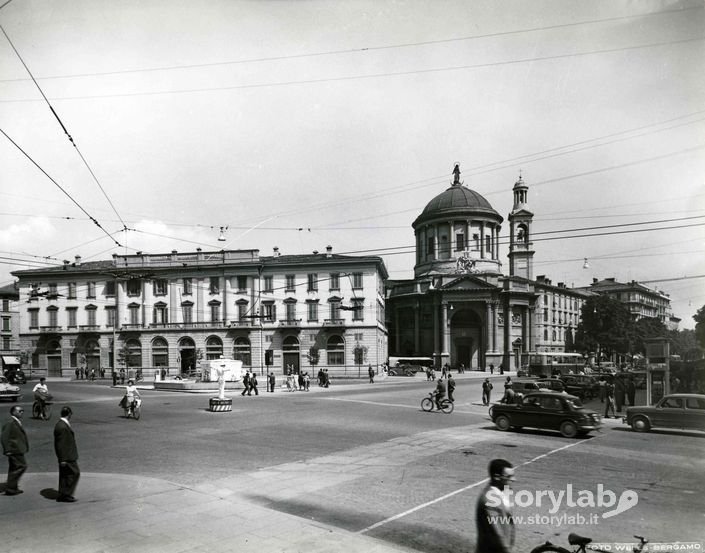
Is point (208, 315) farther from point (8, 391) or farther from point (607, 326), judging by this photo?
point (607, 326)

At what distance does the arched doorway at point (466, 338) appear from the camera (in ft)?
236

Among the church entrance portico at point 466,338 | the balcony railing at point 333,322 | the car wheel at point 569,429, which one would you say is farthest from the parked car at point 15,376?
the church entrance portico at point 466,338

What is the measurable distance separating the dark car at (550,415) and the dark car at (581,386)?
1387cm

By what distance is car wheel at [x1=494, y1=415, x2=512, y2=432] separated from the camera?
16859 millimetres

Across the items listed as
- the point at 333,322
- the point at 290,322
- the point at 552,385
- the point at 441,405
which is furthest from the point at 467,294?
the point at 441,405

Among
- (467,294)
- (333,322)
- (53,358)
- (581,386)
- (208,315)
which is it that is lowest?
(53,358)

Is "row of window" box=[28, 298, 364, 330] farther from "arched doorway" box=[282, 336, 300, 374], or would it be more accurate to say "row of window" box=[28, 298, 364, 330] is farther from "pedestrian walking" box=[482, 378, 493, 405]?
"pedestrian walking" box=[482, 378, 493, 405]

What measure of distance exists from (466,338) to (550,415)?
2264 inches

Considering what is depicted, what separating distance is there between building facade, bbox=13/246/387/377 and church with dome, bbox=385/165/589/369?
63.8 ft

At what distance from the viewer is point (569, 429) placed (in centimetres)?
1562

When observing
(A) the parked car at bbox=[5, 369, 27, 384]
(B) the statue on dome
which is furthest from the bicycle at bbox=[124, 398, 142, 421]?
(B) the statue on dome

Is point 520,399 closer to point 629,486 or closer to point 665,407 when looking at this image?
point 665,407

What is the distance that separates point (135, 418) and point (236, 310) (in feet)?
115

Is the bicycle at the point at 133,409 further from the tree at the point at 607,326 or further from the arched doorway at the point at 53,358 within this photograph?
the tree at the point at 607,326
